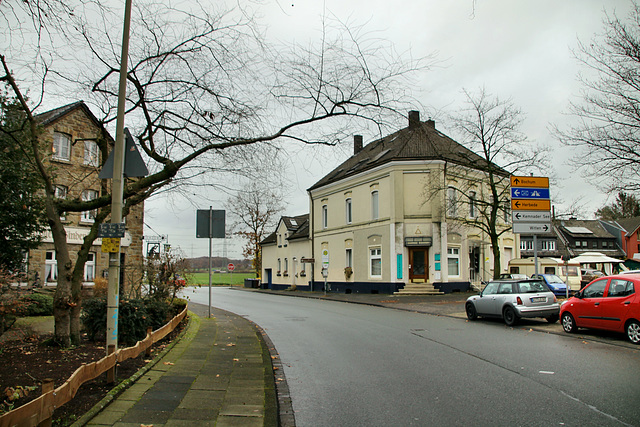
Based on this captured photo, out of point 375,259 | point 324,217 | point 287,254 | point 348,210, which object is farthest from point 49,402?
point 287,254

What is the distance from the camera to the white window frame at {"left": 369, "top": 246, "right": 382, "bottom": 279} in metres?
33.8

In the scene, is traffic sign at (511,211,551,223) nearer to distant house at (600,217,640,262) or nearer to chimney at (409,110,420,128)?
chimney at (409,110,420,128)

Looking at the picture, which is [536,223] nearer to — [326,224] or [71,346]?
[71,346]

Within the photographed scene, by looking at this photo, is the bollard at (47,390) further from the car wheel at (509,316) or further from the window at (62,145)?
the window at (62,145)

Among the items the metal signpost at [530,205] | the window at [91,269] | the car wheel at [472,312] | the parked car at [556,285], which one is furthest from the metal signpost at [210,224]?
the parked car at [556,285]

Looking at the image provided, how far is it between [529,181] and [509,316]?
195 inches

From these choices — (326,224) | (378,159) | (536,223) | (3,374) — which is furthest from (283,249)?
(3,374)

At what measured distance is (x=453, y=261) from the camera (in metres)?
33.0

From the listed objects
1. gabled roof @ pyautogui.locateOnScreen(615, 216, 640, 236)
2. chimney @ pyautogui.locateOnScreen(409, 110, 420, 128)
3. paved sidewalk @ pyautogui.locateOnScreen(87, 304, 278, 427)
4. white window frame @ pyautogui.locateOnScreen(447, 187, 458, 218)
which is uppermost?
gabled roof @ pyautogui.locateOnScreen(615, 216, 640, 236)

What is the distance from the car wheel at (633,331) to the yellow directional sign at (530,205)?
6727mm

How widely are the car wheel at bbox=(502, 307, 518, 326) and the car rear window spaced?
70 cm

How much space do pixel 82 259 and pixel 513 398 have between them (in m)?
7.52

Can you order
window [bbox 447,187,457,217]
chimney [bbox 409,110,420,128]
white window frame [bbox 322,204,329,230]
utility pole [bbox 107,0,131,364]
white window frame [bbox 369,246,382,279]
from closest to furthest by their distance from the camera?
utility pole [bbox 107,0,131,364] → chimney [bbox 409,110,420,128] → window [bbox 447,187,457,217] → white window frame [bbox 369,246,382,279] → white window frame [bbox 322,204,329,230]

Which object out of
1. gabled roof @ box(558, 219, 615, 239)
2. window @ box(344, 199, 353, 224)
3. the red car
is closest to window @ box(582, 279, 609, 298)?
the red car
